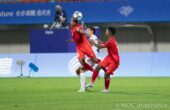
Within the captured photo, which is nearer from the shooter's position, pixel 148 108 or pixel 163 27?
pixel 148 108

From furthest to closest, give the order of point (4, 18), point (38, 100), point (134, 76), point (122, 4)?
point (4, 18) < point (122, 4) < point (134, 76) < point (38, 100)

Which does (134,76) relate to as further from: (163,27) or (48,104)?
(48,104)

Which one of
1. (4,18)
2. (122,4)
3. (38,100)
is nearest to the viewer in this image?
(38,100)

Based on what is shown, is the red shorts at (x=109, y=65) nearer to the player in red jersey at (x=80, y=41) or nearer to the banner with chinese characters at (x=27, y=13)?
the player in red jersey at (x=80, y=41)

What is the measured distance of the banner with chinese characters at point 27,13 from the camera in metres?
35.4

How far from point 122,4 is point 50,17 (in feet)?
14.3

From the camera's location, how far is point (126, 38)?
37.1m

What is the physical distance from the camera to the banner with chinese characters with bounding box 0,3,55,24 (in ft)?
116

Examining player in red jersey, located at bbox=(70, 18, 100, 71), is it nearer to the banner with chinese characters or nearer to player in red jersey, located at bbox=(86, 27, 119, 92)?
player in red jersey, located at bbox=(86, 27, 119, 92)

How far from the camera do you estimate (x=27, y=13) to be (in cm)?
3578

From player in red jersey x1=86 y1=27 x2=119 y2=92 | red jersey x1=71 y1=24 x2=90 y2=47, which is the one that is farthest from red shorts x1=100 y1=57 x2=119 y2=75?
red jersey x1=71 y1=24 x2=90 y2=47

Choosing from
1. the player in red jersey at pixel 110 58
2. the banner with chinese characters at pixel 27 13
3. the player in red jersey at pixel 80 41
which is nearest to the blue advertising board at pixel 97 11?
the banner with chinese characters at pixel 27 13

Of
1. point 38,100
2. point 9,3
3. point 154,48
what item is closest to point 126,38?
point 154,48

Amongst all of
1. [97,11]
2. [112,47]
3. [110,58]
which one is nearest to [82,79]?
[110,58]
